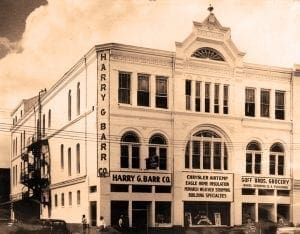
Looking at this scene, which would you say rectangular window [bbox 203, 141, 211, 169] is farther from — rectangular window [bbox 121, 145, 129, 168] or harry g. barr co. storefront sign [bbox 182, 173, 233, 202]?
rectangular window [bbox 121, 145, 129, 168]

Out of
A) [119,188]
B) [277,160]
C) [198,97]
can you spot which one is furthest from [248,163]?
[119,188]

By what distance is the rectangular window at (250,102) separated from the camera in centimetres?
1527

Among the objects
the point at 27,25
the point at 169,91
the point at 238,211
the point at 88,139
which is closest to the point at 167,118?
the point at 169,91

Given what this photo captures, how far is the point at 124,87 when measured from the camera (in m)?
13.9

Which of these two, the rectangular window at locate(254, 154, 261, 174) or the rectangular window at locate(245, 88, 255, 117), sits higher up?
the rectangular window at locate(245, 88, 255, 117)

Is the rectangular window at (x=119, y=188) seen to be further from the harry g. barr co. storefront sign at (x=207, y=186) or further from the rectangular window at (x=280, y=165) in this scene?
the rectangular window at (x=280, y=165)

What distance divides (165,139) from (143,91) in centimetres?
127

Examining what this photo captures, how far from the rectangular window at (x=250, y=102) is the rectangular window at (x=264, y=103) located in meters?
0.29

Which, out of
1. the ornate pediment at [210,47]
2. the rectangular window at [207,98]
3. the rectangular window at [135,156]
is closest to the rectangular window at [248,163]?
the rectangular window at [207,98]

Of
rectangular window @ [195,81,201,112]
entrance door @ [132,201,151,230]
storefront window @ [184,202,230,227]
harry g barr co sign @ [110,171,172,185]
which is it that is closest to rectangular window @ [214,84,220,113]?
rectangular window @ [195,81,201,112]

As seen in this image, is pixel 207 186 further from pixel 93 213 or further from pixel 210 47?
pixel 210 47

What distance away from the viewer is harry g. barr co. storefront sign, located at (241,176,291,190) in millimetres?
15047

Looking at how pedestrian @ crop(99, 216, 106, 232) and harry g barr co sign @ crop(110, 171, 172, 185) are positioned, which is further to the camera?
harry g barr co sign @ crop(110, 171, 172, 185)

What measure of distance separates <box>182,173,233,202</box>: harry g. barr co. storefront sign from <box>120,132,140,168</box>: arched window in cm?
129
